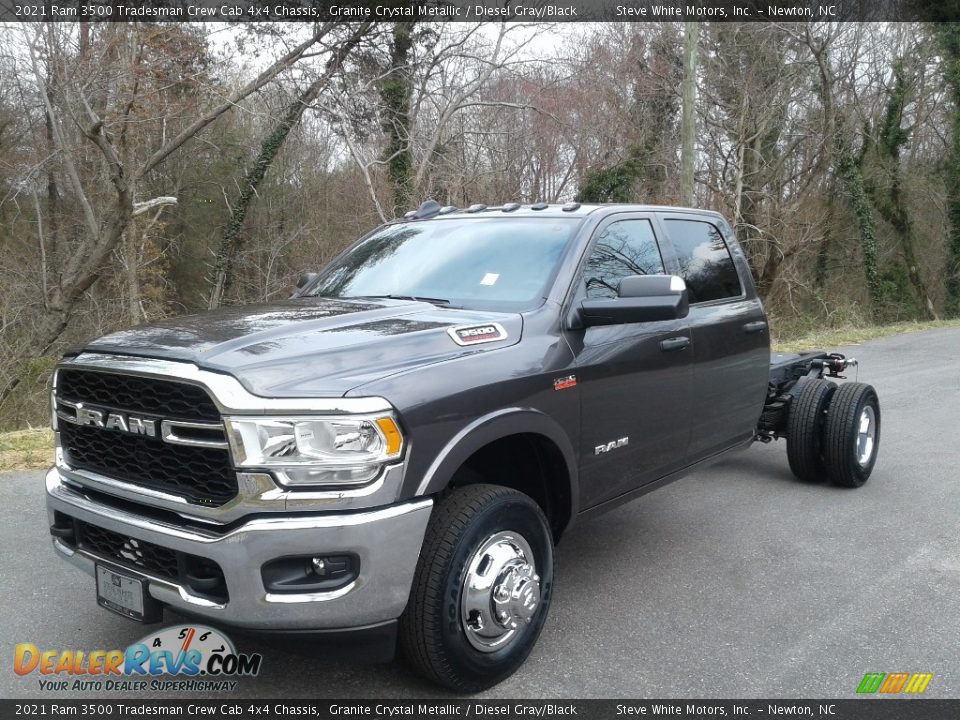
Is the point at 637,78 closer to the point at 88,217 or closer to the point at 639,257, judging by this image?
the point at 88,217

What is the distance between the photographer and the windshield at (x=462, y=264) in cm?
400

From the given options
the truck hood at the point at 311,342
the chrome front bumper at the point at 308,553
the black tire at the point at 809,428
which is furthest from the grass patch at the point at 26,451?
the black tire at the point at 809,428

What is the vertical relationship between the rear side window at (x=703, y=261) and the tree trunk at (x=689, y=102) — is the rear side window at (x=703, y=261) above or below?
below

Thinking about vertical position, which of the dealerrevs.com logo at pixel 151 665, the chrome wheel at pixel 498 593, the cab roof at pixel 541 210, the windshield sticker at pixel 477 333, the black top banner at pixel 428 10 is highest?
the black top banner at pixel 428 10

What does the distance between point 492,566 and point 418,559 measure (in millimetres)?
371

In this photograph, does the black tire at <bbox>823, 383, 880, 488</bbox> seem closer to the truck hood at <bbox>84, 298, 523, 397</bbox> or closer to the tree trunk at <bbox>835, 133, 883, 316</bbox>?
the truck hood at <bbox>84, 298, 523, 397</bbox>

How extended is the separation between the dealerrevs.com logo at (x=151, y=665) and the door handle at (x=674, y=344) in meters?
2.47

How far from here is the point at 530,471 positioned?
378 centimetres

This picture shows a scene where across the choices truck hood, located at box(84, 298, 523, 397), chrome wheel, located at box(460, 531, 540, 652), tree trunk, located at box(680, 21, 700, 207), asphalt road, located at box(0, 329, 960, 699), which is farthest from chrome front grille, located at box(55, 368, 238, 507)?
tree trunk, located at box(680, 21, 700, 207)

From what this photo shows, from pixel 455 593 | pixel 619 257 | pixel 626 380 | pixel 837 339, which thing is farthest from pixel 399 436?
pixel 837 339

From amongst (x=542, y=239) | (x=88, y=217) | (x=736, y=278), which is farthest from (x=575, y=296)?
(x=88, y=217)

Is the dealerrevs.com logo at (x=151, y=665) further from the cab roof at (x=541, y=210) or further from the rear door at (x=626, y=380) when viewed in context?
the cab roof at (x=541, y=210)

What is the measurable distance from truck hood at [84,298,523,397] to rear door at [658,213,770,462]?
1.54m

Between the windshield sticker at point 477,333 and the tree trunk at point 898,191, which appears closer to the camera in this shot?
the windshield sticker at point 477,333
